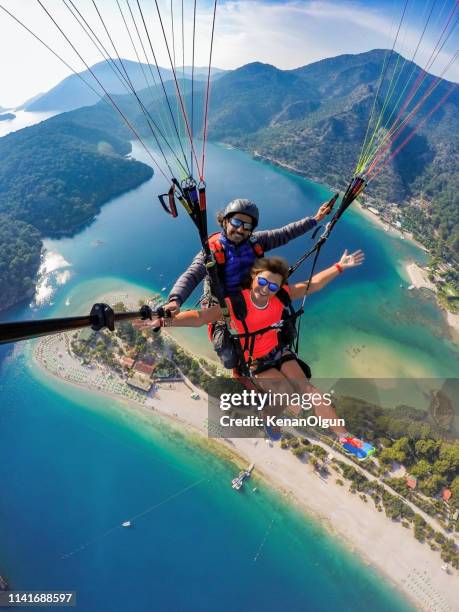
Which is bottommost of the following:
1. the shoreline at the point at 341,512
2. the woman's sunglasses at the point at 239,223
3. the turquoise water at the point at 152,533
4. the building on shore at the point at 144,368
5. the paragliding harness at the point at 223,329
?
the turquoise water at the point at 152,533

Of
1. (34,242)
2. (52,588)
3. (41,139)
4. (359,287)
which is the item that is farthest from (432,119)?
(52,588)

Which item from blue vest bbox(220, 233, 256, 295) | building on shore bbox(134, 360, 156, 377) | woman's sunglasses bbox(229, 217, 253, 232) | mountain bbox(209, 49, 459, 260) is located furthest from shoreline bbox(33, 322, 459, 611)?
mountain bbox(209, 49, 459, 260)

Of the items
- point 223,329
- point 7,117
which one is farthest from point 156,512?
point 7,117

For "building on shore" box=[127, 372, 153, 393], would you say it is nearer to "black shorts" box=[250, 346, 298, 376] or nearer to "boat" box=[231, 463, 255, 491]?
"boat" box=[231, 463, 255, 491]

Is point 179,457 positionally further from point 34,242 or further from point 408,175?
point 408,175

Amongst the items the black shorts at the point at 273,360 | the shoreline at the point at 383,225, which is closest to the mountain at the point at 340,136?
the shoreline at the point at 383,225

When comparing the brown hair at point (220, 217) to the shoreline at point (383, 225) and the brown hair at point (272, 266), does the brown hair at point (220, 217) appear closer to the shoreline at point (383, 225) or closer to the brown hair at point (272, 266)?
the brown hair at point (272, 266)

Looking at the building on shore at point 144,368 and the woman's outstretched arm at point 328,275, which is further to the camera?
the building on shore at point 144,368
